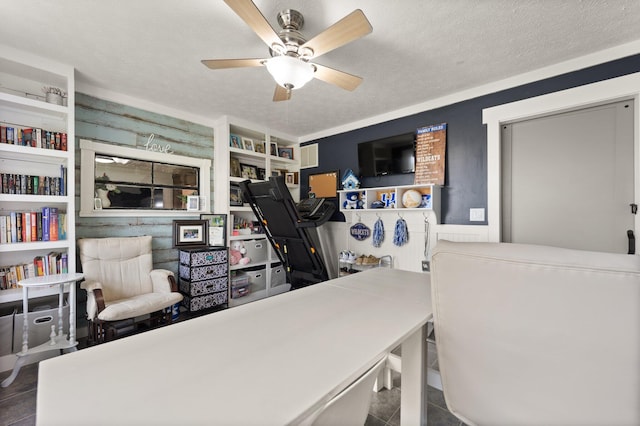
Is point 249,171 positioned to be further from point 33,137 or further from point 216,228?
point 33,137

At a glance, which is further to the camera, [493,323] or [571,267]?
[493,323]

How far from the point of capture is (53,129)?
246cm

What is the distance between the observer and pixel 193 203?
339cm

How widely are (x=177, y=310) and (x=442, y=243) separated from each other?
3.12 metres

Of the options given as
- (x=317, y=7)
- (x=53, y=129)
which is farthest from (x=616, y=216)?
(x=53, y=129)

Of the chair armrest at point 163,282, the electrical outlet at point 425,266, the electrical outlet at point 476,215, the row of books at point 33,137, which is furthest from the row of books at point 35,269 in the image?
the electrical outlet at point 476,215

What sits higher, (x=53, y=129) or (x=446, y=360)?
(x=53, y=129)

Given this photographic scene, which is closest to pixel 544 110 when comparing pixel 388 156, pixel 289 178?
pixel 388 156

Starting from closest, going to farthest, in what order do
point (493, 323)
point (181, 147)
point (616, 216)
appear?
point (493, 323) → point (616, 216) → point (181, 147)

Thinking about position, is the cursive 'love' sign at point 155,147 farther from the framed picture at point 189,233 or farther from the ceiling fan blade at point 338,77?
the ceiling fan blade at point 338,77

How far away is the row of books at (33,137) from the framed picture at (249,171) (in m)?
1.90

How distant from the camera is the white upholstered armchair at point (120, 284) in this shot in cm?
223

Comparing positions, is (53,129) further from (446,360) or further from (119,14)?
(446,360)

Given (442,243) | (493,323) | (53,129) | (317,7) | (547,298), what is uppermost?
(317,7)
